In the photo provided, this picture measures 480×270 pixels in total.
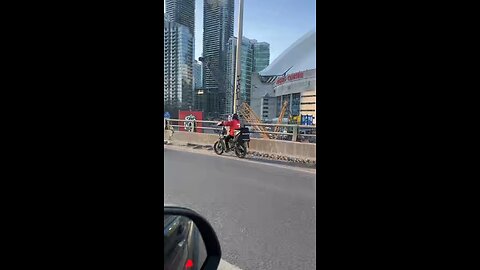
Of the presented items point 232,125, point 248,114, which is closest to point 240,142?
point 232,125

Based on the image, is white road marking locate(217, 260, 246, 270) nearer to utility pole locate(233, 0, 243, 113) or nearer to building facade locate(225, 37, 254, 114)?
Result: building facade locate(225, 37, 254, 114)

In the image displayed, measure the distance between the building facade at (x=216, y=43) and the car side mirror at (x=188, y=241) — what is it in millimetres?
3435

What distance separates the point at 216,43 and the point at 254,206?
2.73 metres

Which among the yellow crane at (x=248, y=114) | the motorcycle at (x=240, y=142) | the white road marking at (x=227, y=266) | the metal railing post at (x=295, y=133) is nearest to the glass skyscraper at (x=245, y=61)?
the yellow crane at (x=248, y=114)

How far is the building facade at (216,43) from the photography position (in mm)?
4367

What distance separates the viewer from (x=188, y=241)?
0.98 m
